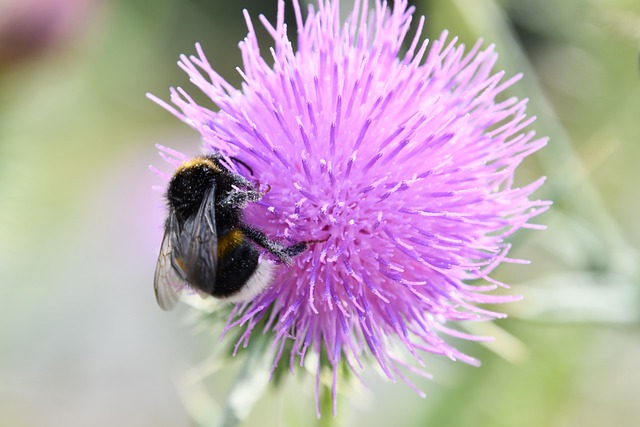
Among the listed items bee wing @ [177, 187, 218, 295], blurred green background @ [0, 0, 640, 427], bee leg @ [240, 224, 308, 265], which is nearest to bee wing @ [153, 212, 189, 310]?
bee wing @ [177, 187, 218, 295]

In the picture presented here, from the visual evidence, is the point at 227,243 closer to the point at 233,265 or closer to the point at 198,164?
the point at 233,265

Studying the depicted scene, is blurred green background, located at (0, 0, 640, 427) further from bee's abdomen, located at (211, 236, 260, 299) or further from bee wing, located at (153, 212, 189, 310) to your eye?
bee's abdomen, located at (211, 236, 260, 299)

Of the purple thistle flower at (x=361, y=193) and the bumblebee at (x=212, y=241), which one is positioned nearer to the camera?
the bumblebee at (x=212, y=241)

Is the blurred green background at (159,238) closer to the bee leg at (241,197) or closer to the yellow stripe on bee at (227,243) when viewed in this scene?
the yellow stripe on bee at (227,243)

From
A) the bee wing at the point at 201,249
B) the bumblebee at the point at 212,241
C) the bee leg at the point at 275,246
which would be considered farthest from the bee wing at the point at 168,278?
the bee leg at the point at 275,246

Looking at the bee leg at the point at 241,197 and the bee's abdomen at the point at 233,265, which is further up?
the bee leg at the point at 241,197

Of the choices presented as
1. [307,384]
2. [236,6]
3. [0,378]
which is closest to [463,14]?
[307,384]

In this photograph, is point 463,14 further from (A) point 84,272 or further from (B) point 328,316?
(A) point 84,272
